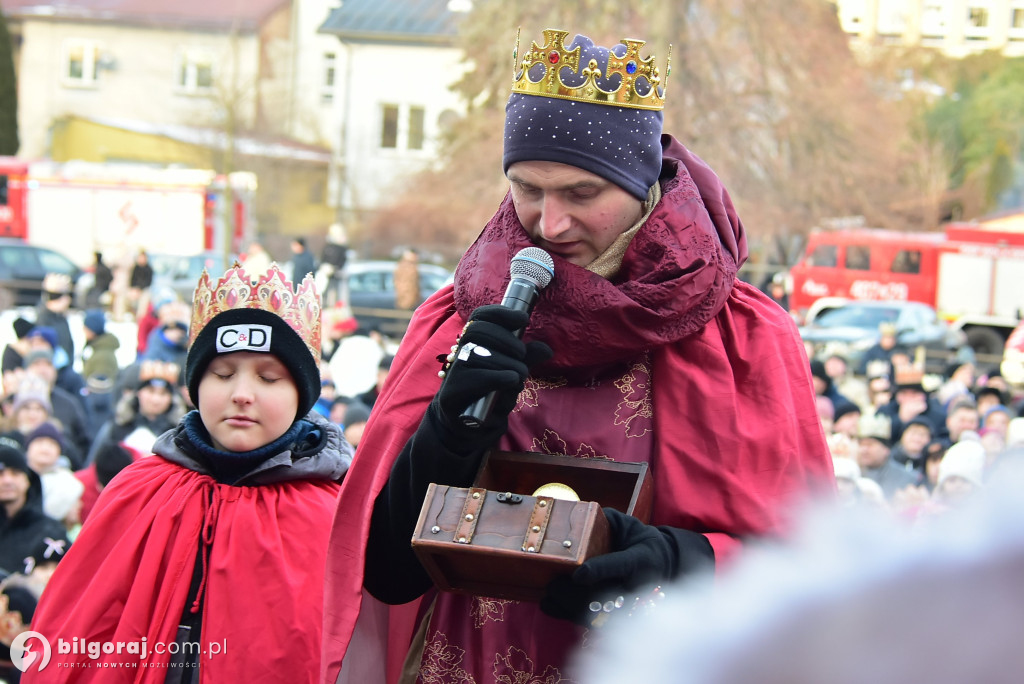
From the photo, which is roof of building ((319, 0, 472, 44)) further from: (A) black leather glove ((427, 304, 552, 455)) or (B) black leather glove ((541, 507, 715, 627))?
(B) black leather glove ((541, 507, 715, 627))

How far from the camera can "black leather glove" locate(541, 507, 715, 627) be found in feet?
5.47

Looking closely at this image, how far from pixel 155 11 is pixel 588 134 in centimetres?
4160

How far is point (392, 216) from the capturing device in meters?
36.0

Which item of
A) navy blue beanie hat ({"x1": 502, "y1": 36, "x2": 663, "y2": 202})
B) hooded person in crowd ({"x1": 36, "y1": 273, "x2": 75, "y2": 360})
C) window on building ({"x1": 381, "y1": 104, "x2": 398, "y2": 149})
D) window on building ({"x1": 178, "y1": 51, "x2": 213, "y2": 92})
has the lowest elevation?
hooded person in crowd ({"x1": 36, "y1": 273, "x2": 75, "y2": 360})

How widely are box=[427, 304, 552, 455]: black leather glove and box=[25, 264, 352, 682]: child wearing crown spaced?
130cm

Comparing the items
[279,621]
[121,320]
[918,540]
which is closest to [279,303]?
[279,621]

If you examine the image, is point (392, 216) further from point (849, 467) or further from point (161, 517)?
point (161, 517)

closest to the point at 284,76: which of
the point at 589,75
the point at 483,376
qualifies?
the point at 589,75

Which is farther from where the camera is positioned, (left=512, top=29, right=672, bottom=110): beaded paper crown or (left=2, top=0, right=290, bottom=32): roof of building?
(left=2, top=0, right=290, bottom=32): roof of building

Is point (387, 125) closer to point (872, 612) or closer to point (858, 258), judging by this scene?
point (858, 258)

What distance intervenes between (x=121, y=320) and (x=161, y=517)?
1460cm

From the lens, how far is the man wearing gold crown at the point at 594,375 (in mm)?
2000

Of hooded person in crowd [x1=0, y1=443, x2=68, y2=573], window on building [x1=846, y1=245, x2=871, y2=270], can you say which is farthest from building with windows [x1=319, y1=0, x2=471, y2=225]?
hooded person in crowd [x1=0, y1=443, x2=68, y2=573]

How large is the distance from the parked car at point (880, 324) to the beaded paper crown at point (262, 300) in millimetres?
14033
